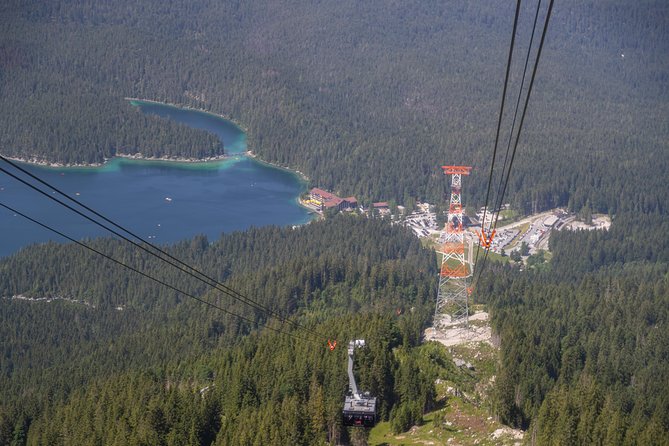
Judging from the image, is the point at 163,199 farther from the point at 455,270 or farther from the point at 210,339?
the point at 455,270

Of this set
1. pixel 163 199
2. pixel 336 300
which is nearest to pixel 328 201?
pixel 163 199

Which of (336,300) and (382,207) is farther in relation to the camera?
(382,207)

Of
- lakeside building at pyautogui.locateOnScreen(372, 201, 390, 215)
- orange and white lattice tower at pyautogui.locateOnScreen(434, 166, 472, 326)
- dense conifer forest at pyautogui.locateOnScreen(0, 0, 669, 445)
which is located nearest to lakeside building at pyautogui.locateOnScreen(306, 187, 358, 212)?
lakeside building at pyautogui.locateOnScreen(372, 201, 390, 215)

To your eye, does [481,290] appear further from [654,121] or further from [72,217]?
[654,121]

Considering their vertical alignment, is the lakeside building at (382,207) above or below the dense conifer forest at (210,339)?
above

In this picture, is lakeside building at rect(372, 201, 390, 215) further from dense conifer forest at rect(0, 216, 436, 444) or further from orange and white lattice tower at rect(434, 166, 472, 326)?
orange and white lattice tower at rect(434, 166, 472, 326)

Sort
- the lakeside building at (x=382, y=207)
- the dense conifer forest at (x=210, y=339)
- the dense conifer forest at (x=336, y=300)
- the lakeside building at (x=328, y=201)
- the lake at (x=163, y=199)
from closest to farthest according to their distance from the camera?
the dense conifer forest at (x=210, y=339)
the dense conifer forest at (x=336, y=300)
the lake at (x=163, y=199)
the lakeside building at (x=328, y=201)
the lakeside building at (x=382, y=207)

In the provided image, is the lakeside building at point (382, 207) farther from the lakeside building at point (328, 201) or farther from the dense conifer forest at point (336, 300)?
the dense conifer forest at point (336, 300)

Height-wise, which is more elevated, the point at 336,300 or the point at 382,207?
the point at 382,207

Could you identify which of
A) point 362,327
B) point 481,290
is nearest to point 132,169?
point 481,290

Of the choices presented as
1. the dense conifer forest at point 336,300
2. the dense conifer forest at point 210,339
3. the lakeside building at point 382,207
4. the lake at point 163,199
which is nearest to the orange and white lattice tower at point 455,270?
the dense conifer forest at point 210,339
